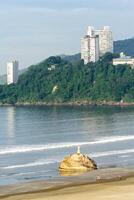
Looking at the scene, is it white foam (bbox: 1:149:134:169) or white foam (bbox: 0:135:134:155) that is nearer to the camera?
white foam (bbox: 1:149:134:169)

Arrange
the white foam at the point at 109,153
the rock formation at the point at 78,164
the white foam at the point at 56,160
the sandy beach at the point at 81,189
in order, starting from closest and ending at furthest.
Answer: the sandy beach at the point at 81,189 < the rock formation at the point at 78,164 < the white foam at the point at 56,160 < the white foam at the point at 109,153

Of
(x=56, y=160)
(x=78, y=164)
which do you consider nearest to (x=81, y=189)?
(x=78, y=164)

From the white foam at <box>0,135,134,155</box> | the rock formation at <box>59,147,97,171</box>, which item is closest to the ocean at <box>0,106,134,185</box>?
the white foam at <box>0,135,134,155</box>

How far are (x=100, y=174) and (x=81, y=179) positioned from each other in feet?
6.75

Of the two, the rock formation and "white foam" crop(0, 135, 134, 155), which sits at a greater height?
the rock formation

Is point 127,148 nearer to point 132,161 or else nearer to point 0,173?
point 132,161

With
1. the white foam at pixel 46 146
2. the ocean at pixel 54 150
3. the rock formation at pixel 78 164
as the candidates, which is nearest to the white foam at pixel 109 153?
the ocean at pixel 54 150

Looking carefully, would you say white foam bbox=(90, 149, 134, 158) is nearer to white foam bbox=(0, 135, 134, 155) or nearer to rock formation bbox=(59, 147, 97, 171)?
white foam bbox=(0, 135, 134, 155)

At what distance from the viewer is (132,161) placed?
156 feet

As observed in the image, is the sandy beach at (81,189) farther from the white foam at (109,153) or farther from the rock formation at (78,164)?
the white foam at (109,153)

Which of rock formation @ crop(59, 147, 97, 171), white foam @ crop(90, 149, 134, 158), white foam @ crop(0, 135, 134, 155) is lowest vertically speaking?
white foam @ crop(0, 135, 134, 155)

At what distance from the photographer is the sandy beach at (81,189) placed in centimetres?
3072

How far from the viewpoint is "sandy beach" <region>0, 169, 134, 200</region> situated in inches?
1209

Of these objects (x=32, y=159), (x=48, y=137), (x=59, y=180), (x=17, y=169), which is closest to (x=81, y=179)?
(x=59, y=180)
